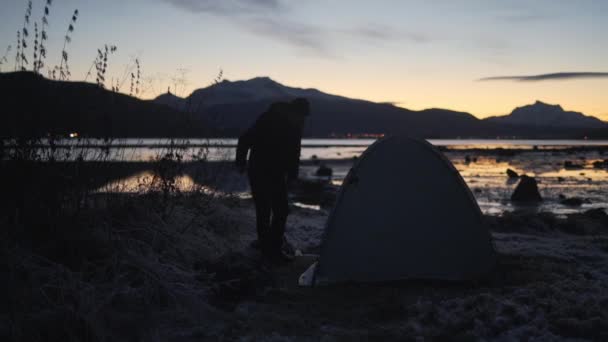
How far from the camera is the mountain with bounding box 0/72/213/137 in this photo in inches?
171

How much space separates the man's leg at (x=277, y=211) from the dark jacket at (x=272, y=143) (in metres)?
0.15

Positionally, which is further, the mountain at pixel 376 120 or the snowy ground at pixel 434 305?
the mountain at pixel 376 120

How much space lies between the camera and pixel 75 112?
4.93 m

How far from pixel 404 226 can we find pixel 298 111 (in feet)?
6.58

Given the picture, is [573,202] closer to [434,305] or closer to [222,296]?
[434,305]

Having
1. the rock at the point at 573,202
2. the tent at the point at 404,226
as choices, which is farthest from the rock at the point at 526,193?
the tent at the point at 404,226

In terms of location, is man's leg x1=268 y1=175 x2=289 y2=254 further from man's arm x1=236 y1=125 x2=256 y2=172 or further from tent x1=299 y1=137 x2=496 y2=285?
tent x1=299 y1=137 x2=496 y2=285

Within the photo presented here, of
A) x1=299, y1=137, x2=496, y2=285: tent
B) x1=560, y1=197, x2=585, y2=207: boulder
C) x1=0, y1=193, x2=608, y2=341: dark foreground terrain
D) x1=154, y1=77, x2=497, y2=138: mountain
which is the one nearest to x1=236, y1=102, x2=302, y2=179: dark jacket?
x1=299, y1=137, x2=496, y2=285: tent

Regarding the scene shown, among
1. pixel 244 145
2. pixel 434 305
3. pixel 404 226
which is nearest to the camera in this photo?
pixel 434 305

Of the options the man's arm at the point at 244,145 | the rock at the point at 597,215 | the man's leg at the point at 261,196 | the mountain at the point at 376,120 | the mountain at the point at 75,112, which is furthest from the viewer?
the mountain at the point at 376,120

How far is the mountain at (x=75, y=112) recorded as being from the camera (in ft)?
14.3

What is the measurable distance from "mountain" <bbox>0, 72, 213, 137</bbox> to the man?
144 cm

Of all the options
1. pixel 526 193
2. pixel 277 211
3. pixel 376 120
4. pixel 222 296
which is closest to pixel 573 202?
pixel 526 193

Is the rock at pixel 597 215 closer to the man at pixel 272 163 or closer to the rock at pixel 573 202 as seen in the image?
the rock at pixel 573 202
